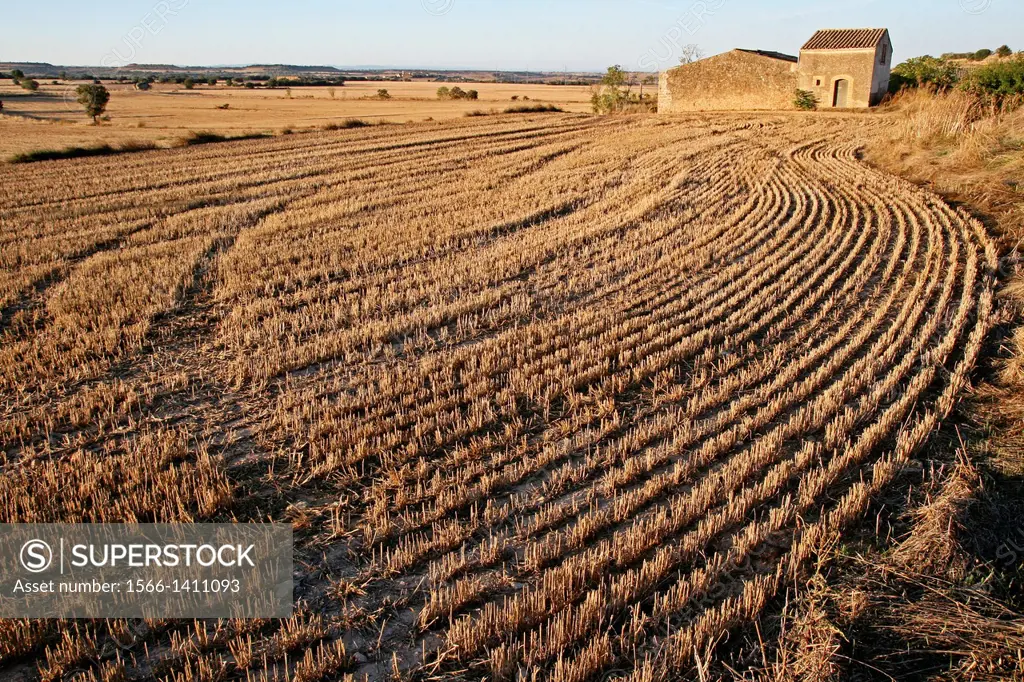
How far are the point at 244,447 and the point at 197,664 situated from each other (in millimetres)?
2207

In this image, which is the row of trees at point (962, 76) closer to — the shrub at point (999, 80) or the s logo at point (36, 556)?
the shrub at point (999, 80)

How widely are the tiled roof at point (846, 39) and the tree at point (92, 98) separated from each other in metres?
35.2

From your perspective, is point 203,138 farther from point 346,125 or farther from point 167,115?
point 167,115

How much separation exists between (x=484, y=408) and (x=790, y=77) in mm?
35596

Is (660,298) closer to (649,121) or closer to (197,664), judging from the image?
(197,664)

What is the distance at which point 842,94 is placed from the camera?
34.3 meters

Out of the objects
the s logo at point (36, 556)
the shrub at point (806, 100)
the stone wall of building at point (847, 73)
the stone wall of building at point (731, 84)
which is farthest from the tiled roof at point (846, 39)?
the s logo at point (36, 556)

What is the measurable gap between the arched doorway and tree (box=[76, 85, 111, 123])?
36568mm

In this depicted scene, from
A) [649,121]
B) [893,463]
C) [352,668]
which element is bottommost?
[352,668]

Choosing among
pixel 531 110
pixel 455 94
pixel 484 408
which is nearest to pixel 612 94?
pixel 531 110

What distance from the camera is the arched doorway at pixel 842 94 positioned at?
34.1 meters

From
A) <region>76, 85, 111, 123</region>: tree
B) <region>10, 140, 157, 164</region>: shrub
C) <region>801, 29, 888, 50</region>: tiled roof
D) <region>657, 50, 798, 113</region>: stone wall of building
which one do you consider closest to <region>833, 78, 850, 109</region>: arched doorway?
<region>801, 29, 888, 50</region>: tiled roof

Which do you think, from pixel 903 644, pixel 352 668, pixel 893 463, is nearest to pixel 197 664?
pixel 352 668

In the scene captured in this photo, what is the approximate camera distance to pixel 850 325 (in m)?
7.58
